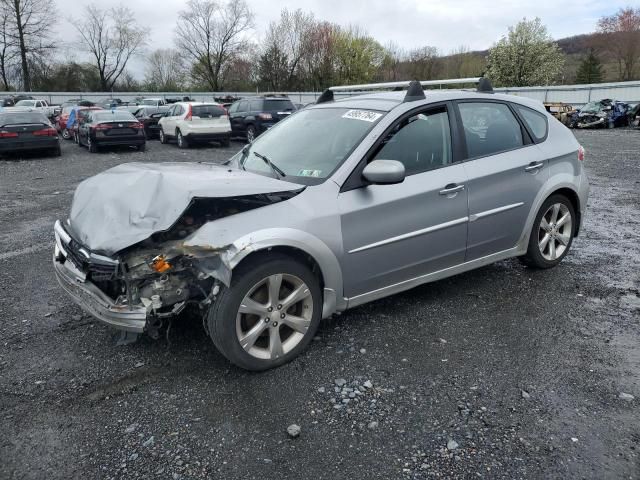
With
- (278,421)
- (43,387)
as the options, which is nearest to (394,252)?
(278,421)

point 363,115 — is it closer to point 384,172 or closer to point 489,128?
point 384,172

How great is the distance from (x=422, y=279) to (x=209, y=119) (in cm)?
1571

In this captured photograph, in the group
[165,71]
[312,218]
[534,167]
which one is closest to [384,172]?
[312,218]

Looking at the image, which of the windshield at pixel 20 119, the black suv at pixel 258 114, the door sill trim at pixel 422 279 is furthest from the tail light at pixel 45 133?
the door sill trim at pixel 422 279

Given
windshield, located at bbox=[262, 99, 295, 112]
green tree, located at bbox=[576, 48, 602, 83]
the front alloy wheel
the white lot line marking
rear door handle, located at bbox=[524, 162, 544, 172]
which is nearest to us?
the front alloy wheel

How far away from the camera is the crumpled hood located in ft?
10.0

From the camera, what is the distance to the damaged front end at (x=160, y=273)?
2996mm

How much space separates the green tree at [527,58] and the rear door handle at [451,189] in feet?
147

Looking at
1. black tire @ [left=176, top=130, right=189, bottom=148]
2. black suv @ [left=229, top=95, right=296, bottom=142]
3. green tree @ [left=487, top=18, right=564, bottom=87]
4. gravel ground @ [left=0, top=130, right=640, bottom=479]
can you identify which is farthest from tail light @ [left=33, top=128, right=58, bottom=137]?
green tree @ [left=487, top=18, right=564, bottom=87]

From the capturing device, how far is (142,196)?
332 centimetres

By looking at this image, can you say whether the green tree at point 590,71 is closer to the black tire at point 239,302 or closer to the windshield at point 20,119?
the windshield at point 20,119

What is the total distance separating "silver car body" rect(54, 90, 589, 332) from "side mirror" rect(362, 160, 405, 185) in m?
0.15

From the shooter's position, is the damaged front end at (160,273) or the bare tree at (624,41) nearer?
the damaged front end at (160,273)

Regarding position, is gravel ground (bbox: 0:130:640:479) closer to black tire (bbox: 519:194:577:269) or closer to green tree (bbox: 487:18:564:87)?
black tire (bbox: 519:194:577:269)
